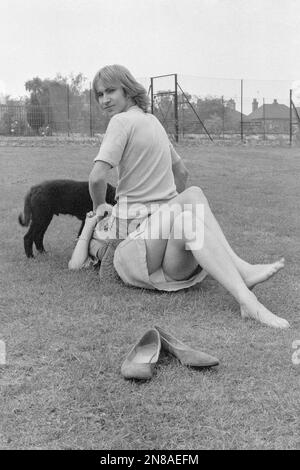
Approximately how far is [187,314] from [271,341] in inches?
22.4

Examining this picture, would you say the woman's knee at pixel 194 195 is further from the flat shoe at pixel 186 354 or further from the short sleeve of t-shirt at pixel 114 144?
the flat shoe at pixel 186 354

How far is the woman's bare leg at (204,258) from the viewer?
3229mm

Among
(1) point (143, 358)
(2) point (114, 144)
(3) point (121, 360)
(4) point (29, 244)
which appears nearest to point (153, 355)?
(1) point (143, 358)

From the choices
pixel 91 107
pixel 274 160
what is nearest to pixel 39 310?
pixel 274 160

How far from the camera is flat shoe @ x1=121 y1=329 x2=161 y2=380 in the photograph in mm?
2463

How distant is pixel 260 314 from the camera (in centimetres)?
319

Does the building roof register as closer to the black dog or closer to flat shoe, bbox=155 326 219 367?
the black dog

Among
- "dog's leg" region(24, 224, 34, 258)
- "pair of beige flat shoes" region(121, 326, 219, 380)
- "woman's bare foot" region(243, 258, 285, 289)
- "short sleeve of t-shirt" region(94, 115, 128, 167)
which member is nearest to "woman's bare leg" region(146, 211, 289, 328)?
"woman's bare foot" region(243, 258, 285, 289)

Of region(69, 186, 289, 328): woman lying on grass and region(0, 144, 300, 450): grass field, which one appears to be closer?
region(0, 144, 300, 450): grass field

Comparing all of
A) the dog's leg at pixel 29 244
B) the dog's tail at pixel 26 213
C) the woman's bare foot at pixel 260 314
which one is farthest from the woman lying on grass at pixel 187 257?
the dog's tail at pixel 26 213

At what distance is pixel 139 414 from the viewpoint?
2182 millimetres

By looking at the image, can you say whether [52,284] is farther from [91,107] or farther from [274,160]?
[91,107]

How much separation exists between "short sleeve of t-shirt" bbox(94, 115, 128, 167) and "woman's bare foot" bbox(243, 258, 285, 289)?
3.41ft

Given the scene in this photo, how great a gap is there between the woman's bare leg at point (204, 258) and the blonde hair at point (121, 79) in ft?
2.84
